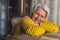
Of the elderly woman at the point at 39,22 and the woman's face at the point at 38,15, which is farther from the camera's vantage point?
the woman's face at the point at 38,15

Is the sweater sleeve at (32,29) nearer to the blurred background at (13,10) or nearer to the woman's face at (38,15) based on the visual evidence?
the woman's face at (38,15)

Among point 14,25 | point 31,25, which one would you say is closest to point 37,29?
point 31,25

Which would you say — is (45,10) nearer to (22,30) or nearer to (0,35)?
(22,30)

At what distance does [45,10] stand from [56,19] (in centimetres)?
110

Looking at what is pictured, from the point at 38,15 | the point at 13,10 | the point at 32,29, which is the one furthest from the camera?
the point at 13,10

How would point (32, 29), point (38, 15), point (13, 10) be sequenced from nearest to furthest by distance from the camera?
point (32, 29) → point (38, 15) → point (13, 10)

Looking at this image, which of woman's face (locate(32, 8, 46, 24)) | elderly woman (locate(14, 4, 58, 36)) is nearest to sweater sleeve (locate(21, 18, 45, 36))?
elderly woman (locate(14, 4, 58, 36))

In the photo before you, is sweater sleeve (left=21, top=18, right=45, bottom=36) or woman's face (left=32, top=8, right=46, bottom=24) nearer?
sweater sleeve (left=21, top=18, right=45, bottom=36)

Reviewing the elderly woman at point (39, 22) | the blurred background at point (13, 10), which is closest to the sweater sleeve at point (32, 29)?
the elderly woman at point (39, 22)

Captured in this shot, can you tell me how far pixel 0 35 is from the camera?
8.83 ft

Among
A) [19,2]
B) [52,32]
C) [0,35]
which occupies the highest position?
[19,2]

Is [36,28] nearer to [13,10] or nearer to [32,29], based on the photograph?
[32,29]

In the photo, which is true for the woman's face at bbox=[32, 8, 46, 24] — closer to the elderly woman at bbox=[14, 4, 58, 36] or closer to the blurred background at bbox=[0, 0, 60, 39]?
the elderly woman at bbox=[14, 4, 58, 36]

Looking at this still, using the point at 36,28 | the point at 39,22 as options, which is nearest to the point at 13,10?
the point at 39,22
